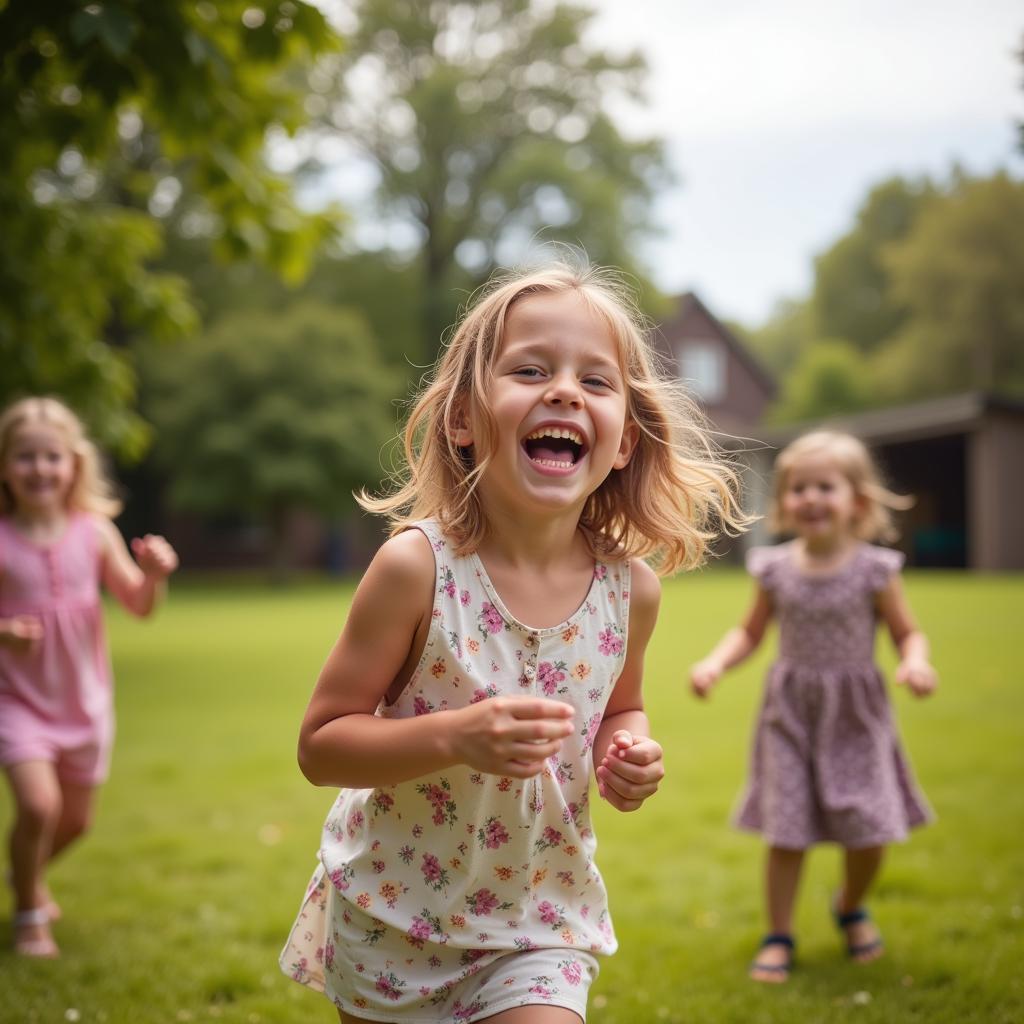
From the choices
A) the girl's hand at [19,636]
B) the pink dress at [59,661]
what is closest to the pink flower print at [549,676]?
the girl's hand at [19,636]

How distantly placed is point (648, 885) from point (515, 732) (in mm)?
3420

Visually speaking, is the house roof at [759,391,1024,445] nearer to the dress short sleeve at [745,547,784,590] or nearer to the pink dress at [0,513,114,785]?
the dress short sleeve at [745,547,784,590]

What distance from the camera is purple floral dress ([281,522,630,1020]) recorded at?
2.33 metres

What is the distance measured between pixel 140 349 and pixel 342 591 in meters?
11.7

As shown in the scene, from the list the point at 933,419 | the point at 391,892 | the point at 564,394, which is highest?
the point at 933,419

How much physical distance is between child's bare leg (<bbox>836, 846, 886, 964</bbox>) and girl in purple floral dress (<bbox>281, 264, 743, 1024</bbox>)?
1.91m

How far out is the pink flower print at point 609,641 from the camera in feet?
8.23

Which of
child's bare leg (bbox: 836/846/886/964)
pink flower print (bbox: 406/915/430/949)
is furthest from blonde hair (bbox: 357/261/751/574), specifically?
child's bare leg (bbox: 836/846/886/964)

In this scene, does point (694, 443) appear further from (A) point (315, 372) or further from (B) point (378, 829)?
(A) point (315, 372)

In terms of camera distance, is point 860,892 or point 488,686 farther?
point 860,892

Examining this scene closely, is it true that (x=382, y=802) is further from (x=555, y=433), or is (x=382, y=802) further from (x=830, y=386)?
(x=830, y=386)

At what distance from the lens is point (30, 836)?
163 inches

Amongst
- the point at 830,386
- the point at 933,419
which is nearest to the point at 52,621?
the point at 933,419

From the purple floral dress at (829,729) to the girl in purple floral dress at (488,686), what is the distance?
1804 mm
